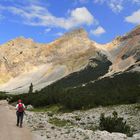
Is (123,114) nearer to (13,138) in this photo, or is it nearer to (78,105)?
(78,105)

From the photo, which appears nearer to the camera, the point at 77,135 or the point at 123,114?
the point at 77,135

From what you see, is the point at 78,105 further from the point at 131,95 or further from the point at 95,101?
the point at 131,95

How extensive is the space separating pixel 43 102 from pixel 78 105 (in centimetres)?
2313

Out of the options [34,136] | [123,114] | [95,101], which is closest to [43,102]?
[95,101]

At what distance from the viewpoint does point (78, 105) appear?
7069 centimetres

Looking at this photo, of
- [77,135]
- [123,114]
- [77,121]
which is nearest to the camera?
[77,135]

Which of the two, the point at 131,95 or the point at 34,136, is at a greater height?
the point at 131,95

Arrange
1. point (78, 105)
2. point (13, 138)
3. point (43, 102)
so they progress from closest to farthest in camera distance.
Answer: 1. point (13, 138)
2. point (78, 105)
3. point (43, 102)

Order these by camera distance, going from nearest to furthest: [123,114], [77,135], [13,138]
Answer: [13,138], [77,135], [123,114]

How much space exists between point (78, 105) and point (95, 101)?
3665mm

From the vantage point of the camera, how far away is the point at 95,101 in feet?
239

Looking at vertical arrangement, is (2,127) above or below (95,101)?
below

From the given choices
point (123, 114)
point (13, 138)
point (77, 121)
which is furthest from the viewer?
point (123, 114)

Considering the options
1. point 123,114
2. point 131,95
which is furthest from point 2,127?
point 131,95
